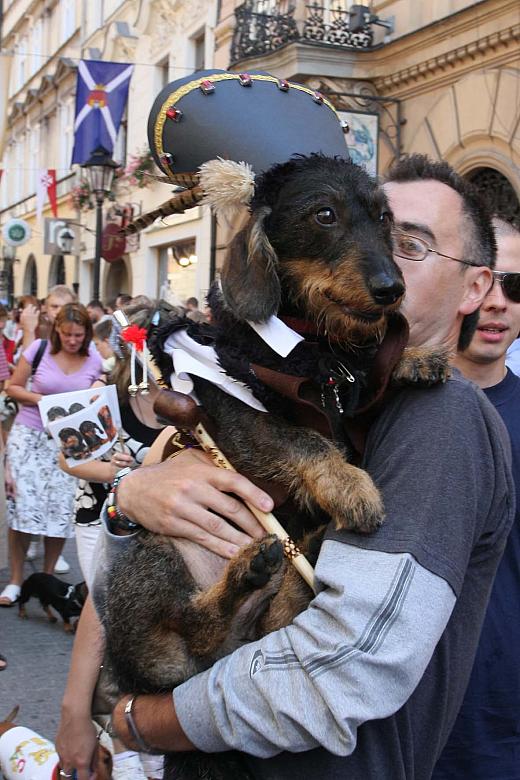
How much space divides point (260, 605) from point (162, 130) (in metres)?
1.32

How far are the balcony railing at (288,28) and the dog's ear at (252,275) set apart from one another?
12298 mm

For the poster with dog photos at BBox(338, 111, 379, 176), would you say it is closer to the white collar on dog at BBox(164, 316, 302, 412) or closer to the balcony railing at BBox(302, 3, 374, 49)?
the balcony railing at BBox(302, 3, 374, 49)

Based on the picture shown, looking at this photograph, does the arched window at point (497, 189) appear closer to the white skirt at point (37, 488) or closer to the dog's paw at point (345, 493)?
the white skirt at point (37, 488)

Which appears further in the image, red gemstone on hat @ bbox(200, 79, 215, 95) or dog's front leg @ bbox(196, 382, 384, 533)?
red gemstone on hat @ bbox(200, 79, 215, 95)

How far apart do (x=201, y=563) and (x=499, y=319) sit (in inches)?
63.1

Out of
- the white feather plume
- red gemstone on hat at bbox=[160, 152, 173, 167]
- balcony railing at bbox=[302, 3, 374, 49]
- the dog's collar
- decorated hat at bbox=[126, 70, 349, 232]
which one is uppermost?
balcony railing at bbox=[302, 3, 374, 49]

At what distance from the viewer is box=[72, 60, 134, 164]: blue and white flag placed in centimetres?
1547

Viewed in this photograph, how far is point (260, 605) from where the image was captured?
1.97 metres

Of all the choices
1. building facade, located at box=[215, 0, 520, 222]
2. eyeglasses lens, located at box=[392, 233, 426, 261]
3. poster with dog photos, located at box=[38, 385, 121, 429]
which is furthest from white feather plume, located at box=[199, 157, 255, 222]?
building facade, located at box=[215, 0, 520, 222]

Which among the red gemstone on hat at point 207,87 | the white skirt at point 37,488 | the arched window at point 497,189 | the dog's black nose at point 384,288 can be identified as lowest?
A: the white skirt at point 37,488

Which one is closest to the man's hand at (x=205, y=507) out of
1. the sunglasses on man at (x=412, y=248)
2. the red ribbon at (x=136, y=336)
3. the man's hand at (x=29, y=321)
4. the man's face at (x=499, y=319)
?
the red ribbon at (x=136, y=336)

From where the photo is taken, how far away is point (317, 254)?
2.01 metres

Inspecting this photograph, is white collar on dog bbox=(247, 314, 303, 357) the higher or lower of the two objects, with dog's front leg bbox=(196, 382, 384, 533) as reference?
higher

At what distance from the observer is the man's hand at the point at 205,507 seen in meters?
1.96
